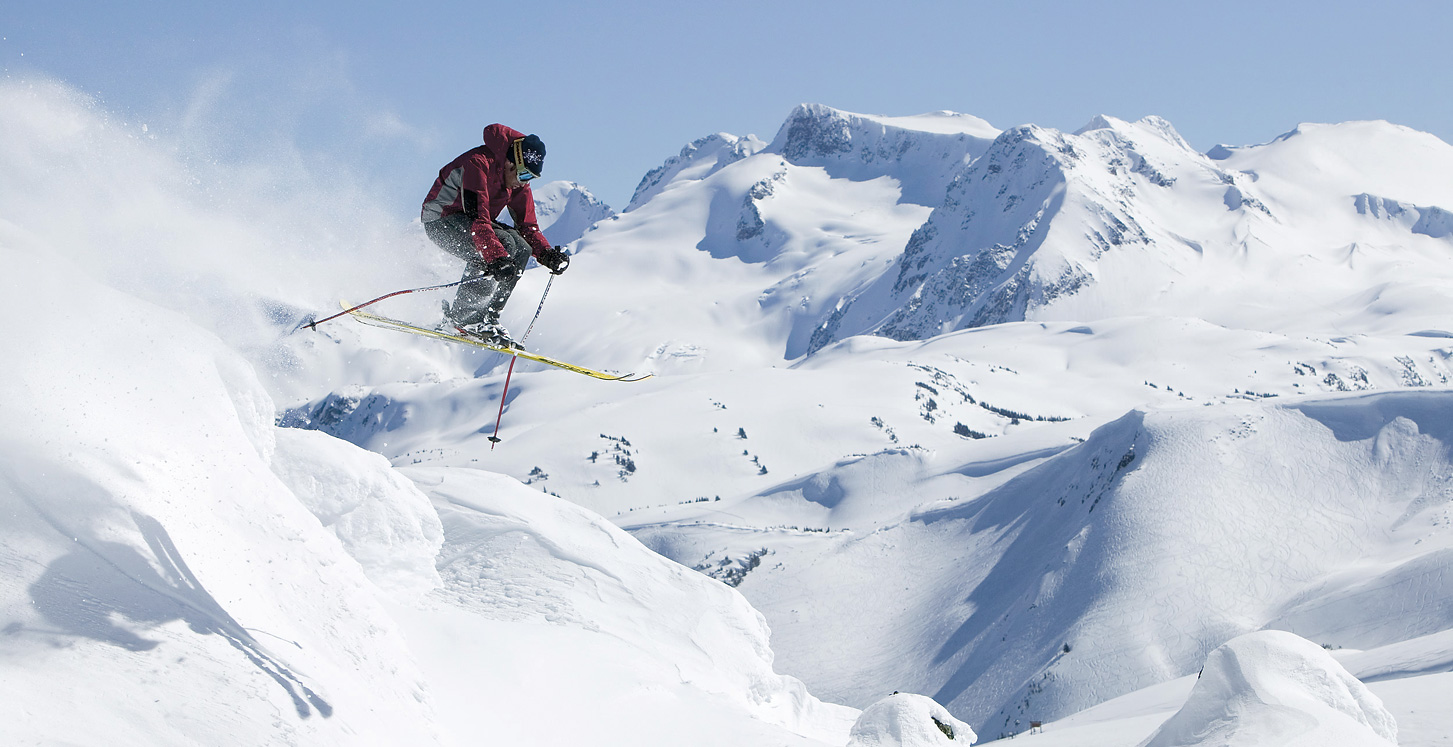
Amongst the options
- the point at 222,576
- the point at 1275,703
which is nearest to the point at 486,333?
the point at 222,576

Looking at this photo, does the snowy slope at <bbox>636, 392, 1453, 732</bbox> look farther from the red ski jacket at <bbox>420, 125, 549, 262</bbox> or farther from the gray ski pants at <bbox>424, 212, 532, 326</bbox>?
the red ski jacket at <bbox>420, 125, 549, 262</bbox>

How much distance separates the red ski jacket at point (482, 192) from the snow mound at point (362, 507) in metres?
5.98

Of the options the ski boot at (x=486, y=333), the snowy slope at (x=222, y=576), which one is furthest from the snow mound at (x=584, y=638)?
the ski boot at (x=486, y=333)

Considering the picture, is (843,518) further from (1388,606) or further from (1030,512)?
(1388,606)

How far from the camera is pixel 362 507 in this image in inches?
670

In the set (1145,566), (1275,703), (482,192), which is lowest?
(1145,566)

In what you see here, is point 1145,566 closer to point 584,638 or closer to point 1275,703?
point 584,638

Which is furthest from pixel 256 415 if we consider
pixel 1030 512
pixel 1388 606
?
pixel 1030 512

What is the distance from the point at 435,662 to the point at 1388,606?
32798 mm

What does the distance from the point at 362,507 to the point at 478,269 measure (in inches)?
250

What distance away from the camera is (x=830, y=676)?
47344mm

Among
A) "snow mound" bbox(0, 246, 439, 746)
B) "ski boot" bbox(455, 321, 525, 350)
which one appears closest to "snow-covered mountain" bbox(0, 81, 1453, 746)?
"snow mound" bbox(0, 246, 439, 746)

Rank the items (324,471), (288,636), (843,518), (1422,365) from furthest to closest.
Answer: (1422,365) → (843,518) → (324,471) → (288,636)

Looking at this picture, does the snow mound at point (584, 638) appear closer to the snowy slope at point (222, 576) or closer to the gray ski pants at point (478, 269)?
the snowy slope at point (222, 576)
